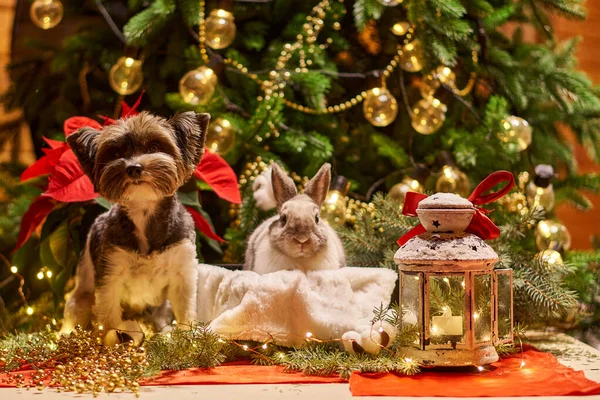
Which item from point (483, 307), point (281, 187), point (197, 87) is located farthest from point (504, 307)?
point (197, 87)

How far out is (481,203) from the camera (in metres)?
1.57

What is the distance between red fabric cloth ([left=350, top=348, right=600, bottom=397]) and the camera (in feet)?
4.40

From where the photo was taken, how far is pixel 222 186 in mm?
1942

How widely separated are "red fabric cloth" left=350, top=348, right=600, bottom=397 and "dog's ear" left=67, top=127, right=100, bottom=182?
71 centimetres

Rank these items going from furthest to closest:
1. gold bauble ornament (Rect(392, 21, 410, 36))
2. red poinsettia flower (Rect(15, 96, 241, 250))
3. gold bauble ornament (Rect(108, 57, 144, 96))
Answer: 1. gold bauble ornament (Rect(392, 21, 410, 36))
2. gold bauble ornament (Rect(108, 57, 144, 96))
3. red poinsettia flower (Rect(15, 96, 241, 250))

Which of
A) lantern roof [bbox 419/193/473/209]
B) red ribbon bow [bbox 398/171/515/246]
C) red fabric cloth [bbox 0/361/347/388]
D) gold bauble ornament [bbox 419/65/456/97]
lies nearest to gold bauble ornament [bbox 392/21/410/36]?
gold bauble ornament [bbox 419/65/456/97]

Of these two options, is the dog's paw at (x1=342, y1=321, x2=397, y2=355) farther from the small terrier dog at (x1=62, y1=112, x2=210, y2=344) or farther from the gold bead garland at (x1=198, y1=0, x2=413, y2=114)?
the gold bead garland at (x1=198, y1=0, x2=413, y2=114)

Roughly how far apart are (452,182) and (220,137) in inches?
26.8

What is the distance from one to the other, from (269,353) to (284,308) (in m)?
0.11

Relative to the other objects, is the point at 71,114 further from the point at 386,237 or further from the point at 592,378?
the point at 592,378

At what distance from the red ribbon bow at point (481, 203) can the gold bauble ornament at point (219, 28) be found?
2.76 ft

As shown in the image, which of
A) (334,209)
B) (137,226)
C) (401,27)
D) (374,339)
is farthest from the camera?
(401,27)

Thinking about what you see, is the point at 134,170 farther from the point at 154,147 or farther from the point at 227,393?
the point at 227,393

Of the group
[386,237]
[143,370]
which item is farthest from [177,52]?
[143,370]
